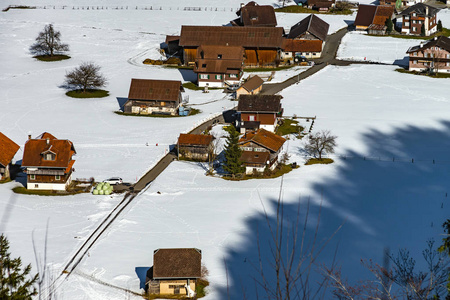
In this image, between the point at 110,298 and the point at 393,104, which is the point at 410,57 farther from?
the point at 110,298

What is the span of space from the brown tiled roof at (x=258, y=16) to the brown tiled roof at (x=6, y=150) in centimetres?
5314

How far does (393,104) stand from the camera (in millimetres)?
78188

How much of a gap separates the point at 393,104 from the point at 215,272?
43412mm

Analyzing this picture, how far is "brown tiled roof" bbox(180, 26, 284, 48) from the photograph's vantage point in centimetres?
9600

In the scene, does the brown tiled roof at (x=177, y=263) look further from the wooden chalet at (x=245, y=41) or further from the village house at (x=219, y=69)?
the wooden chalet at (x=245, y=41)

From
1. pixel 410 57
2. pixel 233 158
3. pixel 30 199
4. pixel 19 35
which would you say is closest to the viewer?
pixel 30 199

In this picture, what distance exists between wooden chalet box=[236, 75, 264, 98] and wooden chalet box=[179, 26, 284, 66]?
45.2 ft

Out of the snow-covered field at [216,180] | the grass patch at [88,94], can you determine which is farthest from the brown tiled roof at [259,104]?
the grass patch at [88,94]

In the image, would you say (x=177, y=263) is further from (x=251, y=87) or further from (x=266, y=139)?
(x=251, y=87)

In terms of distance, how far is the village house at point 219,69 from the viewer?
287 feet

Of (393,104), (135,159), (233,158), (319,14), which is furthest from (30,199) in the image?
(319,14)

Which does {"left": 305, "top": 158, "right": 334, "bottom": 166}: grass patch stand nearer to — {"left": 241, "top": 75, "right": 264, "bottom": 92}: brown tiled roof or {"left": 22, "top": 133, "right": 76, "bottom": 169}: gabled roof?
{"left": 22, "top": 133, "right": 76, "bottom": 169}: gabled roof

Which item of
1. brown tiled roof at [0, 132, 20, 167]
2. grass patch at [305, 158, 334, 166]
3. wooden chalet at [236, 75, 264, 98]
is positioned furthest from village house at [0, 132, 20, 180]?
wooden chalet at [236, 75, 264, 98]

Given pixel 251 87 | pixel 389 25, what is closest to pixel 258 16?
pixel 389 25
